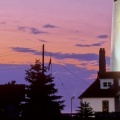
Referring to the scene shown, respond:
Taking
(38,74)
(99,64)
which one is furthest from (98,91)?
(38,74)

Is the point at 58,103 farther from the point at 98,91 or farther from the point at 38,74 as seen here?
the point at 98,91

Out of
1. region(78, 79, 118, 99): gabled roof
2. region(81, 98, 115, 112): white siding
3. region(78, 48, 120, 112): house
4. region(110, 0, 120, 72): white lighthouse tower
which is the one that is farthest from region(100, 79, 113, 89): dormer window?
region(110, 0, 120, 72): white lighthouse tower

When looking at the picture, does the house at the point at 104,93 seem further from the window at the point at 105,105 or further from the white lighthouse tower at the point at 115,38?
the white lighthouse tower at the point at 115,38


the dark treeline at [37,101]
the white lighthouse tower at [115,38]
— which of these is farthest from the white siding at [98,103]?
the dark treeline at [37,101]

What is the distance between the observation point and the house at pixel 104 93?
227 ft

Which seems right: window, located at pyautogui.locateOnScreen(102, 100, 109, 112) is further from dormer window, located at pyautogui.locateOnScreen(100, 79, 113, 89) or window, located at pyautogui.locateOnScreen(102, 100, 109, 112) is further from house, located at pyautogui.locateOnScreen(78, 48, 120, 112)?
dormer window, located at pyautogui.locateOnScreen(100, 79, 113, 89)

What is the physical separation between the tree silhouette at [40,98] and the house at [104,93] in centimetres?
2803

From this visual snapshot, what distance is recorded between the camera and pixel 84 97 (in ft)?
233

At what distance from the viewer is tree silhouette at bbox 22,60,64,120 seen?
39219 millimetres

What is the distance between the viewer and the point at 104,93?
7094cm

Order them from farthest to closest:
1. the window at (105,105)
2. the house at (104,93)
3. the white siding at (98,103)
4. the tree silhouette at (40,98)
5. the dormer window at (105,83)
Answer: the dormer window at (105,83) → the house at (104,93) → the white siding at (98,103) → the window at (105,105) → the tree silhouette at (40,98)

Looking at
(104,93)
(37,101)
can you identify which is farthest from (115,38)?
(37,101)

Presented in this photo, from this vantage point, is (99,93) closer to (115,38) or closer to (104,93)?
(104,93)

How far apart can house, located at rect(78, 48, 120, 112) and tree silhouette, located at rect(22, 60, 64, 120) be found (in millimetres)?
28029
